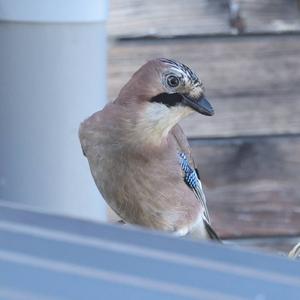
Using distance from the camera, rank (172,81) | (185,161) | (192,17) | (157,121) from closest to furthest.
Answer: (172,81), (157,121), (185,161), (192,17)

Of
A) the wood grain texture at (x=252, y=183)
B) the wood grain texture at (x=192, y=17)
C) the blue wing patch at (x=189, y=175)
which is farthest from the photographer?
Answer: the wood grain texture at (x=252, y=183)

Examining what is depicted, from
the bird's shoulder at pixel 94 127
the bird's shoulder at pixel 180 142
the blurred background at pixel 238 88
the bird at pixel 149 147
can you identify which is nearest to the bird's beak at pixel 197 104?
the bird at pixel 149 147

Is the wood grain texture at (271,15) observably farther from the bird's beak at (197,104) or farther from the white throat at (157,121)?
the bird's beak at (197,104)

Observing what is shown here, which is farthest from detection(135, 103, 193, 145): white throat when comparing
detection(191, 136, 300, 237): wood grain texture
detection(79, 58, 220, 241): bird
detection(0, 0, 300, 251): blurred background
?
detection(191, 136, 300, 237): wood grain texture

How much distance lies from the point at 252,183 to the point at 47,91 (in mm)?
1323

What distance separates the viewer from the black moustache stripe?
231 cm

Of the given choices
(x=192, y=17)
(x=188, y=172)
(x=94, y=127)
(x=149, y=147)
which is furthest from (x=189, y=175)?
(x=192, y=17)

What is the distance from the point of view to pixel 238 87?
3.52 meters

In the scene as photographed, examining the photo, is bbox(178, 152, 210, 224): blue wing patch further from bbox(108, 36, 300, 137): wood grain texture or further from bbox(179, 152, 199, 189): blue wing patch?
bbox(108, 36, 300, 137): wood grain texture

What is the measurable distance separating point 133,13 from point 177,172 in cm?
91

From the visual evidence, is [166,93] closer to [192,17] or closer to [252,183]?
[192,17]

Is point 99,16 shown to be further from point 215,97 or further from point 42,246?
point 42,246

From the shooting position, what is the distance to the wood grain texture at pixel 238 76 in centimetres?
342

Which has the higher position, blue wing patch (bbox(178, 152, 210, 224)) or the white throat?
the white throat
